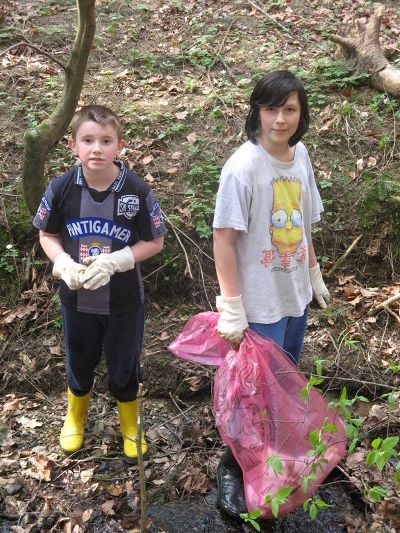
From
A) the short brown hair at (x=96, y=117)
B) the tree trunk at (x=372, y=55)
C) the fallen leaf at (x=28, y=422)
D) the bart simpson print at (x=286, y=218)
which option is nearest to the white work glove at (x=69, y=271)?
the short brown hair at (x=96, y=117)

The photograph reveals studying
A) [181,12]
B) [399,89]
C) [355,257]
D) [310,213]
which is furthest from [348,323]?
[181,12]

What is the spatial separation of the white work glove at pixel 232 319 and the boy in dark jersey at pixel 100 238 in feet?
1.65

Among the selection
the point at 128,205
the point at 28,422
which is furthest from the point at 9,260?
the point at 128,205

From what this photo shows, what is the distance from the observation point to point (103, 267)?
8.10ft

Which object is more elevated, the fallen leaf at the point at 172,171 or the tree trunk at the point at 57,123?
the tree trunk at the point at 57,123

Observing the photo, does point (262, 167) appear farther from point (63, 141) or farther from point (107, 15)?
point (107, 15)

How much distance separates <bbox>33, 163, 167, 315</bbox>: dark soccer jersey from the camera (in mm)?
2549

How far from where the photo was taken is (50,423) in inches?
134

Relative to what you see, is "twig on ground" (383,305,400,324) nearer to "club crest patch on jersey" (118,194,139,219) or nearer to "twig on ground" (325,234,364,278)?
"twig on ground" (325,234,364,278)

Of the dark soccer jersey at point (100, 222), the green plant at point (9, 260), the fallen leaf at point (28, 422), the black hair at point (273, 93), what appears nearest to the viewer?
the black hair at point (273, 93)

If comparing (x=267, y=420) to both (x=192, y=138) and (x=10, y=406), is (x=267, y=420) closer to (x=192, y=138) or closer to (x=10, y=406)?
(x=10, y=406)

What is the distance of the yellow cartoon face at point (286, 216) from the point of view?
241 cm

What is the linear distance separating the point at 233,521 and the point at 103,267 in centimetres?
151

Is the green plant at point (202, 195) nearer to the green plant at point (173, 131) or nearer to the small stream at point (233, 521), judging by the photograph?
the green plant at point (173, 131)
